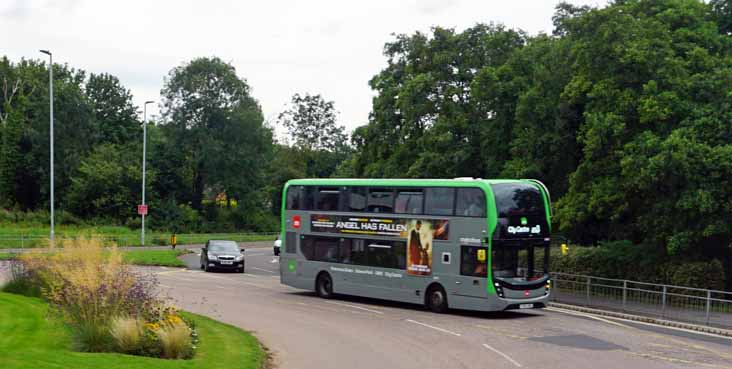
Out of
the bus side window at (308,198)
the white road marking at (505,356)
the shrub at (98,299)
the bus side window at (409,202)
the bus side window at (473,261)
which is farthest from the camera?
the bus side window at (308,198)

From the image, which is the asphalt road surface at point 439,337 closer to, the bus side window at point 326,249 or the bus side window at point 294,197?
the bus side window at point 326,249

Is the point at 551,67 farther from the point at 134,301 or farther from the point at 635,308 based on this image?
the point at 134,301

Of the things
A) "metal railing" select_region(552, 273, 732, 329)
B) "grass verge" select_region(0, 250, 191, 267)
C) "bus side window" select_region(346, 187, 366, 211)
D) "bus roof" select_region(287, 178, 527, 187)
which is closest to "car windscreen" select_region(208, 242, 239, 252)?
"grass verge" select_region(0, 250, 191, 267)

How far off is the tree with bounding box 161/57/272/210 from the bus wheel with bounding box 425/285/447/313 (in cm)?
5732

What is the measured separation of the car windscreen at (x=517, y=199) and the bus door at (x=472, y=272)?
1288 mm

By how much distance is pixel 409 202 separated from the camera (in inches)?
1019

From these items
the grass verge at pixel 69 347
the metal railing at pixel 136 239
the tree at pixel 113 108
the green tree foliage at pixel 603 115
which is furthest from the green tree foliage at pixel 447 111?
the tree at pixel 113 108

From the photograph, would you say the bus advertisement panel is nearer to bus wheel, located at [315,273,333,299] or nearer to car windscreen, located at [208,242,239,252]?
bus wheel, located at [315,273,333,299]

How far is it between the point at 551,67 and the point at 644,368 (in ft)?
66.0

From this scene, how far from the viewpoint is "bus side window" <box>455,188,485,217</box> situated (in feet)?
77.9

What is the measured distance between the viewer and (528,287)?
79.2 ft

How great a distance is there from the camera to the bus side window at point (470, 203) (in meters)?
23.7

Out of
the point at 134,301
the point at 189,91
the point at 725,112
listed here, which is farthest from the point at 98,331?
the point at 189,91

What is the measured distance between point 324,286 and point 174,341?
15.0 m
